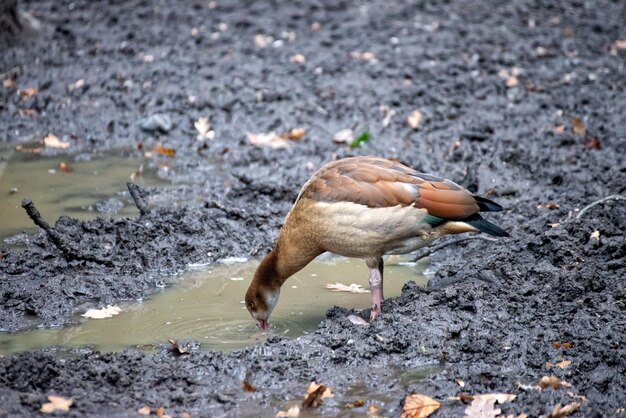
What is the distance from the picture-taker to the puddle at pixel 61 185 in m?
7.93

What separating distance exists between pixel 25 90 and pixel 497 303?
742 cm

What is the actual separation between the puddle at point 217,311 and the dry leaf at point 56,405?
1006 millimetres

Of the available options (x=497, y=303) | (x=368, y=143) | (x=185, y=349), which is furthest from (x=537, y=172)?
(x=185, y=349)

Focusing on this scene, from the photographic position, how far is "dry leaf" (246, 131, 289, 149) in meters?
9.66

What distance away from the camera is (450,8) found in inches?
545

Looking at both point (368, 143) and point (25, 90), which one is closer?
point (368, 143)

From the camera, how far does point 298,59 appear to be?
1195 cm

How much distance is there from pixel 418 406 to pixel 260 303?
1.63 metres

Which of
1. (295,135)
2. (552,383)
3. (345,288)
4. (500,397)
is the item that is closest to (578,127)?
(295,135)

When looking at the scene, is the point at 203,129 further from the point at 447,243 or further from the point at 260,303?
the point at 260,303

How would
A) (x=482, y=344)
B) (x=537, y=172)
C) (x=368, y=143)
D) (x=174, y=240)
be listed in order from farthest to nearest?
(x=368, y=143), (x=537, y=172), (x=174, y=240), (x=482, y=344)

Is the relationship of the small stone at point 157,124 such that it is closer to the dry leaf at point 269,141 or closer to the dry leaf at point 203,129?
the dry leaf at point 203,129

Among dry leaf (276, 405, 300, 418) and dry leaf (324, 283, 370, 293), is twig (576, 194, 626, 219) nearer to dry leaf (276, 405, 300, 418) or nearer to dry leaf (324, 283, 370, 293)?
dry leaf (324, 283, 370, 293)

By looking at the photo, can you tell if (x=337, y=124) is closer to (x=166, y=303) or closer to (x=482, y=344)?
(x=166, y=303)
